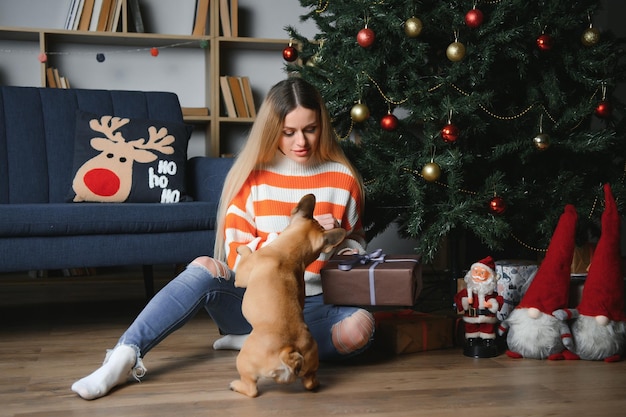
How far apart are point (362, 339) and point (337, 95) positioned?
0.93m

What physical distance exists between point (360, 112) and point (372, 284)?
746mm

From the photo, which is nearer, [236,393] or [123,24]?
[236,393]

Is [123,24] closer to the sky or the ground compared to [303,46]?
closer to the sky

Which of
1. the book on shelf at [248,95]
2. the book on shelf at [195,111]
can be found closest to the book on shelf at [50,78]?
the book on shelf at [195,111]

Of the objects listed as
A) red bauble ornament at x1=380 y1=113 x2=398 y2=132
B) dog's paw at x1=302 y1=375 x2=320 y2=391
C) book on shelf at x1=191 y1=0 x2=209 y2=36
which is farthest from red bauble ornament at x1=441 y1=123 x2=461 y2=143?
book on shelf at x1=191 y1=0 x2=209 y2=36

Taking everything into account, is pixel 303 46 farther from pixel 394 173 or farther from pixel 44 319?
pixel 44 319

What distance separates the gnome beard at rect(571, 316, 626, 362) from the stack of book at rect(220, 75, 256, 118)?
2.34 metres

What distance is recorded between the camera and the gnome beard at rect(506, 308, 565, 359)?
71.4 inches

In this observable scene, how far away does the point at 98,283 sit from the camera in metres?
3.53

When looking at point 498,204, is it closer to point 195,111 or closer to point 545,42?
point 545,42

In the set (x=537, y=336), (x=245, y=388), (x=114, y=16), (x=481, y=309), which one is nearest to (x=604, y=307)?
(x=537, y=336)

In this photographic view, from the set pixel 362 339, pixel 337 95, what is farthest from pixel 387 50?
pixel 362 339

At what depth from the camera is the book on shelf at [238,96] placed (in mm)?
3703

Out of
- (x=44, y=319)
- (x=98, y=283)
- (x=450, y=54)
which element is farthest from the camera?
(x=98, y=283)
